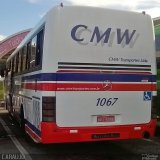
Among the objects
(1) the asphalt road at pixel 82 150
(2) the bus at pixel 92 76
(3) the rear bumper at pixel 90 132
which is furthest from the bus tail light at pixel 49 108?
(1) the asphalt road at pixel 82 150

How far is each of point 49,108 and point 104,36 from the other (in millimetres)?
1949

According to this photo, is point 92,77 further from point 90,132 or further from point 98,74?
point 90,132

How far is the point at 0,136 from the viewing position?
1309 cm

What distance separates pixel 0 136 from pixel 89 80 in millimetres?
4841

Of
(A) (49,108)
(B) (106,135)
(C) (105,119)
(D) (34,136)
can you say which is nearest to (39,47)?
(A) (49,108)

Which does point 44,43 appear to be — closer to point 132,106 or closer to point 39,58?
point 39,58

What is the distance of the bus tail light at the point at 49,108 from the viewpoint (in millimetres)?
9031

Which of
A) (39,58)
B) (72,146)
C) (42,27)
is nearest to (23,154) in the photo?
(72,146)

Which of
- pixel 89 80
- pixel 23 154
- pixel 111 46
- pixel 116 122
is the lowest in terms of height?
→ pixel 23 154

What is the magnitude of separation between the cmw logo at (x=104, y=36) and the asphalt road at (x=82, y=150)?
2497 mm

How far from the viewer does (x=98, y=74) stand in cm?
939

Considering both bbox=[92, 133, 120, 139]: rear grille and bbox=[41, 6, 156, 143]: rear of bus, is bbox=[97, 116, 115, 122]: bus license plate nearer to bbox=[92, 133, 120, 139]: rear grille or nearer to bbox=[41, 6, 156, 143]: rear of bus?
bbox=[41, 6, 156, 143]: rear of bus

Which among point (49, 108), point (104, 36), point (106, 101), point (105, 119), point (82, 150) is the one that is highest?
point (104, 36)

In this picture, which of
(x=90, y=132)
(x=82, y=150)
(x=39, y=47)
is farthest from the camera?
(x=82, y=150)
